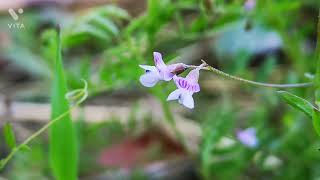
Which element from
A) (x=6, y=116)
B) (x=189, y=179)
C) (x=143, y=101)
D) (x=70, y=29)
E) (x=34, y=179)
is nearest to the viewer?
(x=70, y=29)

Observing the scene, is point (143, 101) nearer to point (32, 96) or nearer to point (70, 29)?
point (32, 96)

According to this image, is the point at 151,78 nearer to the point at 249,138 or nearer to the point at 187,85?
the point at 187,85

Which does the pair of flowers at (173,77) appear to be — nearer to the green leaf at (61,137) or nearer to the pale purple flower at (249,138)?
the green leaf at (61,137)

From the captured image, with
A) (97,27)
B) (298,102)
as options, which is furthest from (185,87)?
(97,27)

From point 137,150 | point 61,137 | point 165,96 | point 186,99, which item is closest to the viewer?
point 186,99

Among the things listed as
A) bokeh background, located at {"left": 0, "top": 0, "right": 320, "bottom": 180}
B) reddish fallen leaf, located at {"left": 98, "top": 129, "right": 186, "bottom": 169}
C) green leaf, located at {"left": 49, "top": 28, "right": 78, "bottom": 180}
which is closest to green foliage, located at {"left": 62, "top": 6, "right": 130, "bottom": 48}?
bokeh background, located at {"left": 0, "top": 0, "right": 320, "bottom": 180}

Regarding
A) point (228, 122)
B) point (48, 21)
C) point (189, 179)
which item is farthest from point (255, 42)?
point (48, 21)
